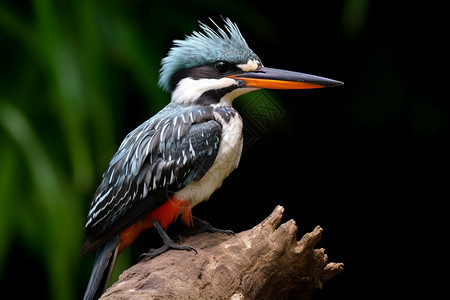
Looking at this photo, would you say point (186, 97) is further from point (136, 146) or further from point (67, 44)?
point (67, 44)

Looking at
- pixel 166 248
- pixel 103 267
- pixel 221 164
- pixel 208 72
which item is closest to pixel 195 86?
pixel 208 72

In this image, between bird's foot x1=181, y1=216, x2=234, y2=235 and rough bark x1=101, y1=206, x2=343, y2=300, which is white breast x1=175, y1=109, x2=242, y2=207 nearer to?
bird's foot x1=181, y1=216, x2=234, y2=235

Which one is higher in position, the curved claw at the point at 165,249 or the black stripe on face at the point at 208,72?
the black stripe on face at the point at 208,72

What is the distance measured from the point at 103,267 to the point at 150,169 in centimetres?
57

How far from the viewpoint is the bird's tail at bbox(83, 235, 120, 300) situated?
10.3 feet

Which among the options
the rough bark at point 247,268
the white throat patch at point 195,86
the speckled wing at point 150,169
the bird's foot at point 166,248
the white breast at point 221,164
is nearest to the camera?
the rough bark at point 247,268

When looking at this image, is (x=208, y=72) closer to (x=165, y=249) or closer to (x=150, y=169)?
(x=150, y=169)

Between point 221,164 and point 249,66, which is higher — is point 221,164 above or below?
below

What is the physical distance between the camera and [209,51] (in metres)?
3.47

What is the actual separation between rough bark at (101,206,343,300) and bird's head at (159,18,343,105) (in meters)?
0.82

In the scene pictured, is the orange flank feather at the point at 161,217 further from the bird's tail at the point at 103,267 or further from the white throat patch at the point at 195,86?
the white throat patch at the point at 195,86

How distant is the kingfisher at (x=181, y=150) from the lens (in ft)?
10.6

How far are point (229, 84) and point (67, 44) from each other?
1345 millimetres

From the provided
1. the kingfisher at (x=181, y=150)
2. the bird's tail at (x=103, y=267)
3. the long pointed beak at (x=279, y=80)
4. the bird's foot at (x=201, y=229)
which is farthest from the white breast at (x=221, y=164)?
the bird's tail at (x=103, y=267)
